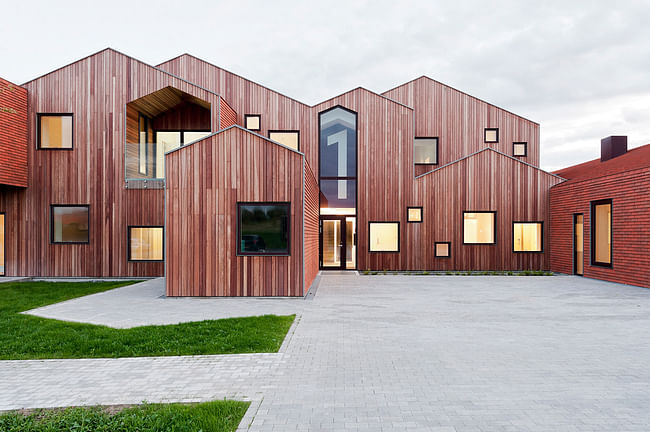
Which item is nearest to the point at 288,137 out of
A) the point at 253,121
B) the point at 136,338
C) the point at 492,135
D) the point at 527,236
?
the point at 253,121

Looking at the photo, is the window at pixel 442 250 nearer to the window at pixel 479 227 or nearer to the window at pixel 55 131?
the window at pixel 479 227

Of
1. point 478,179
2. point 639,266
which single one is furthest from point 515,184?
point 639,266

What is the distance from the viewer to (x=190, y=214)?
9.79 meters

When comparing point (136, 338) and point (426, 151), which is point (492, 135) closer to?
point (426, 151)

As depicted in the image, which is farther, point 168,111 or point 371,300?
point 168,111

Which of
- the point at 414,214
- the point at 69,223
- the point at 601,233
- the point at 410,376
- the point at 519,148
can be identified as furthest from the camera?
the point at 519,148

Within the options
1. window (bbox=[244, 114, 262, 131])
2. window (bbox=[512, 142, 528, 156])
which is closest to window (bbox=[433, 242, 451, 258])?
window (bbox=[512, 142, 528, 156])

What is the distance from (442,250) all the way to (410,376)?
39.0 feet

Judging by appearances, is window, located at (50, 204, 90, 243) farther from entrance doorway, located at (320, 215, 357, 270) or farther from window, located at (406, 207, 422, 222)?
window, located at (406, 207, 422, 222)

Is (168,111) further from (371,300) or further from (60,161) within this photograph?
(371,300)

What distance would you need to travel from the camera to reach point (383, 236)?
15781 millimetres

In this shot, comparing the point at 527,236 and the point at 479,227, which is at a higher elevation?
the point at 479,227

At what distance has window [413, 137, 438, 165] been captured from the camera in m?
17.7

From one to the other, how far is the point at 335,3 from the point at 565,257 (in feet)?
50.7
